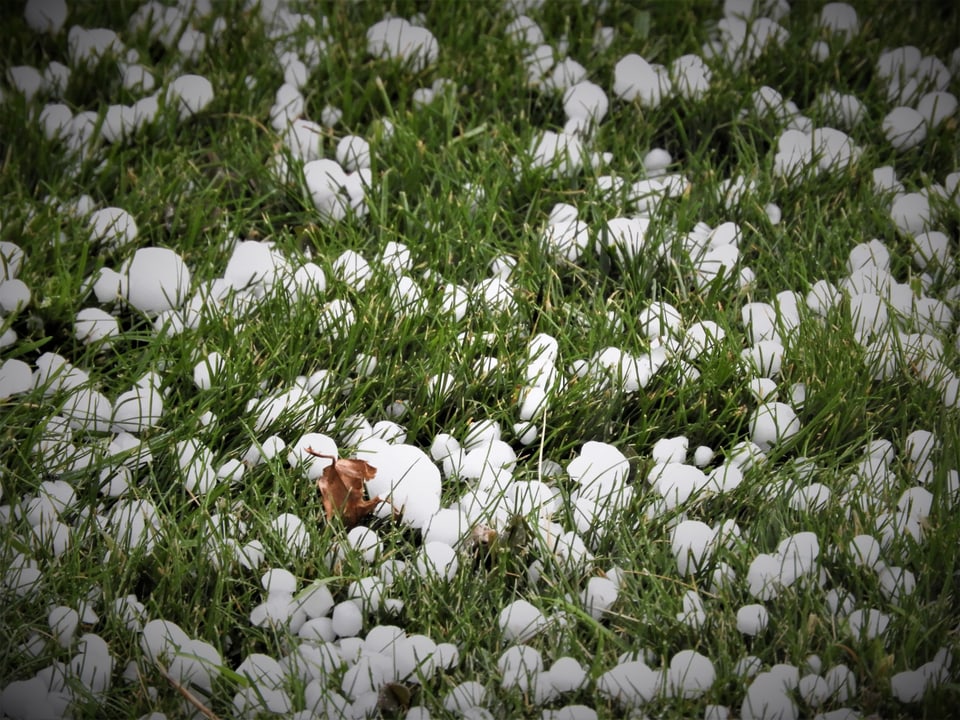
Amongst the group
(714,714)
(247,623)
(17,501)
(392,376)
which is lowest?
(714,714)

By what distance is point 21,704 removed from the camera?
3.71 feet

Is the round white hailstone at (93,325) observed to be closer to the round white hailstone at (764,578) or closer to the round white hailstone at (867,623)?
the round white hailstone at (764,578)

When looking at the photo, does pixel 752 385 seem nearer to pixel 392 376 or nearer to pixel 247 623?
pixel 392 376

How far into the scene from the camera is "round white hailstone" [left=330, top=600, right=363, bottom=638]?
123 centimetres

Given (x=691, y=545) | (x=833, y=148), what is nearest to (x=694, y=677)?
(x=691, y=545)

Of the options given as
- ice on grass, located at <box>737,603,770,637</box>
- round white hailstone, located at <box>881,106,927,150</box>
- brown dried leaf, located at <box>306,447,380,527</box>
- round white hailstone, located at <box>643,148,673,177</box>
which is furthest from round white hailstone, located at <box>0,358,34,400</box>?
round white hailstone, located at <box>881,106,927,150</box>

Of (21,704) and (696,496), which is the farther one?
A: (696,496)

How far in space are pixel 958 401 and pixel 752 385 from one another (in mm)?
324

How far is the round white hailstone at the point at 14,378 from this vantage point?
4.69 feet

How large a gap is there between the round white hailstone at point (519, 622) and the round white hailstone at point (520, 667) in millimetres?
34

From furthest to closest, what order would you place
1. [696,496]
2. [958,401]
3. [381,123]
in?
[381,123], [958,401], [696,496]

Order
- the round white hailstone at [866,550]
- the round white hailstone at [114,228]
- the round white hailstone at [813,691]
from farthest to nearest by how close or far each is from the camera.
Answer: the round white hailstone at [114,228] < the round white hailstone at [866,550] < the round white hailstone at [813,691]

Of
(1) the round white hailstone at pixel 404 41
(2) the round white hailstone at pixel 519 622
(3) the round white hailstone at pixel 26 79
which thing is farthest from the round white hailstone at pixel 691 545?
(3) the round white hailstone at pixel 26 79

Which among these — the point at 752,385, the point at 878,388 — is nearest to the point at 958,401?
the point at 878,388
